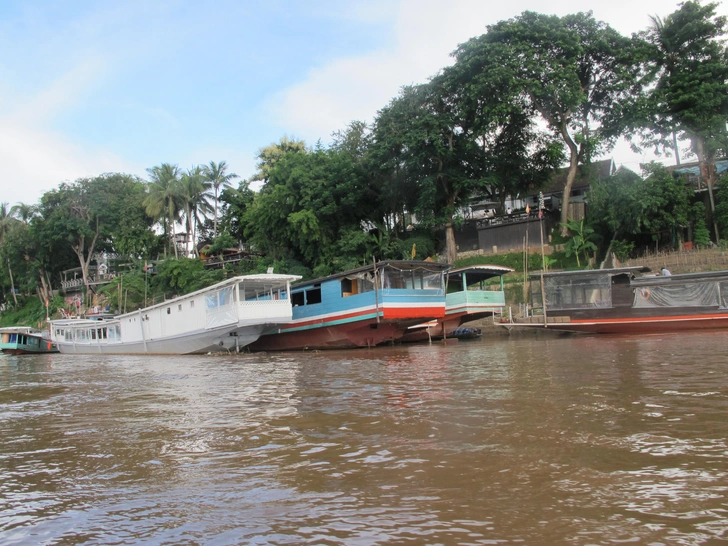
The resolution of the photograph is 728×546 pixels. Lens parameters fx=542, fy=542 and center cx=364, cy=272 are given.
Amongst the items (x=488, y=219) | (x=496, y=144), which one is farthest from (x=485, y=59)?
(x=488, y=219)

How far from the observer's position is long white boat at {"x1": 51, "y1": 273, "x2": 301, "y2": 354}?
67.7 feet

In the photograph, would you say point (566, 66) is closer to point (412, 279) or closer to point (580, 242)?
point (580, 242)

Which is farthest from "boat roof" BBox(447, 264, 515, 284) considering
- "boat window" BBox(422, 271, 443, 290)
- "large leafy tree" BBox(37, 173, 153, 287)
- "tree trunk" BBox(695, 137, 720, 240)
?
"large leafy tree" BBox(37, 173, 153, 287)

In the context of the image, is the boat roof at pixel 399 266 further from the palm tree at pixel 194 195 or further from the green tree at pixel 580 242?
the palm tree at pixel 194 195

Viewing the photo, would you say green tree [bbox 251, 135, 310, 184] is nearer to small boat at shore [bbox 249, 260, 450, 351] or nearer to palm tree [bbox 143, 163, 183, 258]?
palm tree [bbox 143, 163, 183, 258]

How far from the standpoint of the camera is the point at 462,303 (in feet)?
77.7

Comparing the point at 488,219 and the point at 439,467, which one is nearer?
the point at 439,467

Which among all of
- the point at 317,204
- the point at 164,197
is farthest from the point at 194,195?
the point at 317,204

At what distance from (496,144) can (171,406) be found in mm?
31125

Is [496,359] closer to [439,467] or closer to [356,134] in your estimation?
[439,467]

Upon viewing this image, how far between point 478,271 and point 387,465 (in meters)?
20.3

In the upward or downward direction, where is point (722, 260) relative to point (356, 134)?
downward

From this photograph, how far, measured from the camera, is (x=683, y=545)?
2936 mm

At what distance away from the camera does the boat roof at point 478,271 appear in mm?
23516
